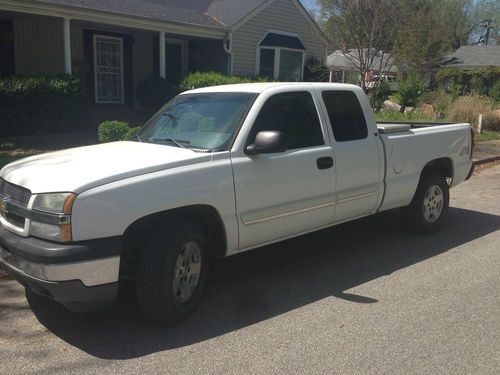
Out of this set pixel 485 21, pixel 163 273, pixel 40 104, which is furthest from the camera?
pixel 485 21

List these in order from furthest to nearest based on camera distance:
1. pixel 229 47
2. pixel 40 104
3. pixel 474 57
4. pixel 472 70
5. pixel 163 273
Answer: pixel 474 57 → pixel 472 70 → pixel 229 47 → pixel 40 104 → pixel 163 273

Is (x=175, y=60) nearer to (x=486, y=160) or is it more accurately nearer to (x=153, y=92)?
(x=153, y=92)

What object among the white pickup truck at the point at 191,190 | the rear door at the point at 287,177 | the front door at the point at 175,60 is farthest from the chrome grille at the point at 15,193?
the front door at the point at 175,60

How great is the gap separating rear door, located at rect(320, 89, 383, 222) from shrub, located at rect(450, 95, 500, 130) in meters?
14.4

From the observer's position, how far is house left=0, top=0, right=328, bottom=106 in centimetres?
1412

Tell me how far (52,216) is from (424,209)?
4598mm

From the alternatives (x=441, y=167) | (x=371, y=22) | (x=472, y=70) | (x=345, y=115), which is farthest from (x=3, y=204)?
(x=472, y=70)

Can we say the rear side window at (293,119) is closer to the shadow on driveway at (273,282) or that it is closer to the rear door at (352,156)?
the rear door at (352,156)

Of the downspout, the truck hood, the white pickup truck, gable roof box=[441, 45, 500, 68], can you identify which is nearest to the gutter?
the downspout

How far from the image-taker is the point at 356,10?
15.2 m

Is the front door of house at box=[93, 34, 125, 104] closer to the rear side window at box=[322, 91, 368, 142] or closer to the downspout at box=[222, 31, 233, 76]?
the downspout at box=[222, 31, 233, 76]

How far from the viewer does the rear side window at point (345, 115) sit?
5277 mm

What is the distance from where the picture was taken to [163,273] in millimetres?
3812

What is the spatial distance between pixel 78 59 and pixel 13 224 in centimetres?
1267
